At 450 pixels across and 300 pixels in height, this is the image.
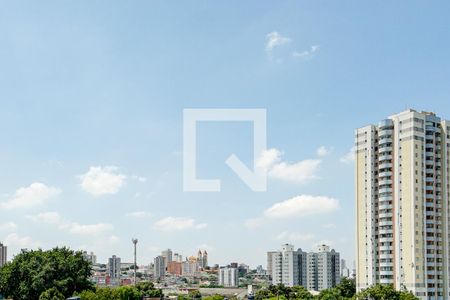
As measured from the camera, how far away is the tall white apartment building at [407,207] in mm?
36250

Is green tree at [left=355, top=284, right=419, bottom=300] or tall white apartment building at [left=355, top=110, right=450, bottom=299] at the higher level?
tall white apartment building at [left=355, top=110, right=450, bottom=299]

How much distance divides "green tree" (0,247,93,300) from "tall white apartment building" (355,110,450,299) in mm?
17059

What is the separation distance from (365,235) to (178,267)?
103 m

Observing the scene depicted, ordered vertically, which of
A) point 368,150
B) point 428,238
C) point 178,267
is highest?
point 368,150

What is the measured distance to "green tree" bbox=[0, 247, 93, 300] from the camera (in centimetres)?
3167

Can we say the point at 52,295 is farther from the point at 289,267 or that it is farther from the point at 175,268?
the point at 175,268

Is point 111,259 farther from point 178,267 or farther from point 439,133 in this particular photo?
point 439,133

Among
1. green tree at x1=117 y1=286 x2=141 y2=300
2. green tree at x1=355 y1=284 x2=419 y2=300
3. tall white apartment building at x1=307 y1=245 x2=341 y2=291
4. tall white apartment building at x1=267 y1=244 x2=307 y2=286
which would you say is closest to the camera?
green tree at x1=355 y1=284 x2=419 y2=300

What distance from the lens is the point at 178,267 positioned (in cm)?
13812

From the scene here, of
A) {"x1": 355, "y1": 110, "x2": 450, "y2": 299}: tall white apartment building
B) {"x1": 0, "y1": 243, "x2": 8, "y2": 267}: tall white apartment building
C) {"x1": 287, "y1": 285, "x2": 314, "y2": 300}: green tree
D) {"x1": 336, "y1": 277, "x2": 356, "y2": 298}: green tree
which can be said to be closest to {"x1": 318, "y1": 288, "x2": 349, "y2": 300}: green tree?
{"x1": 336, "y1": 277, "x2": 356, "y2": 298}: green tree

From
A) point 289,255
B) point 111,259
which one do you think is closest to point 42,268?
point 289,255

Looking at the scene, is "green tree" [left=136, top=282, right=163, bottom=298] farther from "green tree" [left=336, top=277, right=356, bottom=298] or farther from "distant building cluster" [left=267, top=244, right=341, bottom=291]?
"distant building cluster" [left=267, top=244, right=341, bottom=291]

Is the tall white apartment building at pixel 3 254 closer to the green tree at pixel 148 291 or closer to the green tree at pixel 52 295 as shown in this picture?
the green tree at pixel 148 291

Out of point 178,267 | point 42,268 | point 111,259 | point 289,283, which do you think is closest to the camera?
point 42,268
